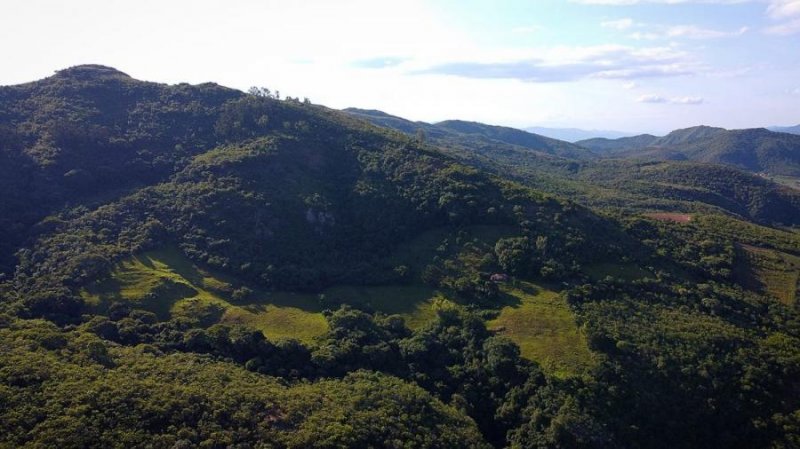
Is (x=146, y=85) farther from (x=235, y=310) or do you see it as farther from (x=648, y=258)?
(x=648, y=258)

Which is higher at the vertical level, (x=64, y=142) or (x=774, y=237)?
(x=64, y=142)

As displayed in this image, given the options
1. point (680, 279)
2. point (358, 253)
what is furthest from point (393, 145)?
point (680, 279)

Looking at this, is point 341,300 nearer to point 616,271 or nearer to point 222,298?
point 222,298

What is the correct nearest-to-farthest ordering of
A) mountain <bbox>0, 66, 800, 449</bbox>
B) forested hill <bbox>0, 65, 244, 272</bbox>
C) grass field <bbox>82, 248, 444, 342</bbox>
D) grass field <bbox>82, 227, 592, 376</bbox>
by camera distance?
mountain <bbox>0, 66, 800, 449</bbox> < grass field <bbox>82, 227, 592, 376</bbox> < grass field <bbox>82, 248, 444, 342</bbox> < forested hill <bbox>0, 65, 244, 272</bbox>

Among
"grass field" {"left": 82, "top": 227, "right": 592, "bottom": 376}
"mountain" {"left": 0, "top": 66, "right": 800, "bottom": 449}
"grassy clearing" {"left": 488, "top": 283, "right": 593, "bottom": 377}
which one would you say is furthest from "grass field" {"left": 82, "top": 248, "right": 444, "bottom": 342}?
"grassy clearing" {"left": 488, "top": 283, "right": 593, "bottom": 377}

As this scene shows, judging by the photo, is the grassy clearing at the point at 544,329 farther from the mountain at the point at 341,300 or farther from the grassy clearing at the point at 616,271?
the grassy clearing at the point at 616,271

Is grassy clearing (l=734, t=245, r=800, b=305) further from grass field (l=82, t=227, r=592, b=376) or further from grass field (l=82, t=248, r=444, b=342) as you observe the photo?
grass field (l=82, t=248, r=444, b=342)

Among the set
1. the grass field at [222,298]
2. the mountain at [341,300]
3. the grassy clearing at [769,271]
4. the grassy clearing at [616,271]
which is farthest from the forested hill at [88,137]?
the grassy clearing at [769,271]
